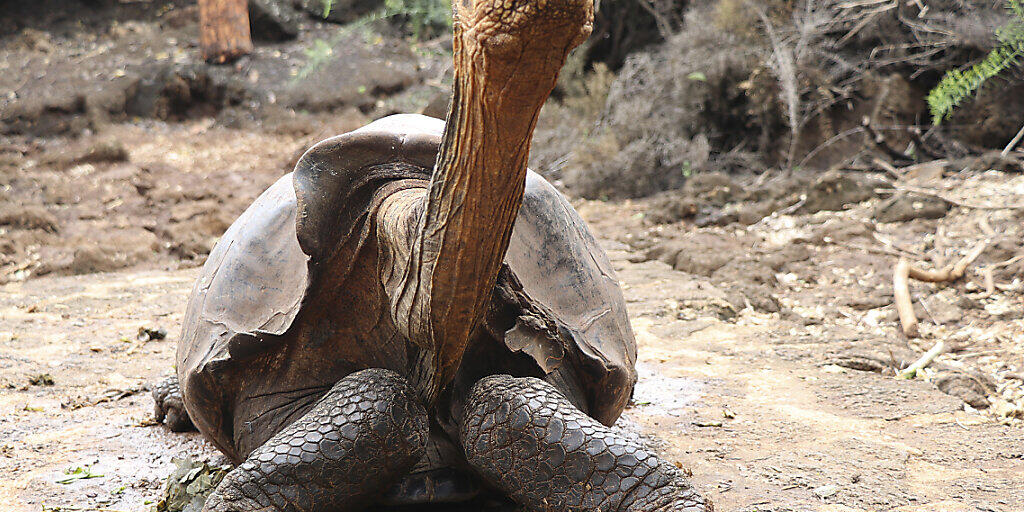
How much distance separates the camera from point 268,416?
2070mm

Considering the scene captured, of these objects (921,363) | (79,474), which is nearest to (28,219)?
(79,474)

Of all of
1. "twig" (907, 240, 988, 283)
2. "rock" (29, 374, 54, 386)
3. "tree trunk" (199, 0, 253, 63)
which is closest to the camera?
"rock" (29, 374, 54, 386)

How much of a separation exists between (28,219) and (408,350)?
532 centimetres

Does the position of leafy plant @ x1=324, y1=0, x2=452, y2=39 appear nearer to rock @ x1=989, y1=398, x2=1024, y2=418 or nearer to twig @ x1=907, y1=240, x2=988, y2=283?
twig @ x1=907, y1=240, x2=988, y2=283

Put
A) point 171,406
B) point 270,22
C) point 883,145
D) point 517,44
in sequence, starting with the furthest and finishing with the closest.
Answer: point 270,22
point 883,145
point 171,406
point 517,44

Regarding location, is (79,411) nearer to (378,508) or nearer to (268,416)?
(268,416)

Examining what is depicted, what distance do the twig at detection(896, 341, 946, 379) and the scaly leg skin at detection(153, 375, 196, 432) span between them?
2.56 metres

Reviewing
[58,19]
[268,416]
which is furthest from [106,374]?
[58,19]

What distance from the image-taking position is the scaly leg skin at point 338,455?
1.76 m

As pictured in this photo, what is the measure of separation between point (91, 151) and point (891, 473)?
293 inches

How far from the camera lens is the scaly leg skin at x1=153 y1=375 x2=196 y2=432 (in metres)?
2.68

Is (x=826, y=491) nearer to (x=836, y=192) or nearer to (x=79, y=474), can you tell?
(x=79, y=474)

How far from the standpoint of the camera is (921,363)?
3.24m

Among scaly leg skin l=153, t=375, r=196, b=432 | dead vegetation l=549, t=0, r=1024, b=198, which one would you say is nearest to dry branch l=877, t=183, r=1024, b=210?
dead vegetation l=549, t=0, r=1024, b=198
